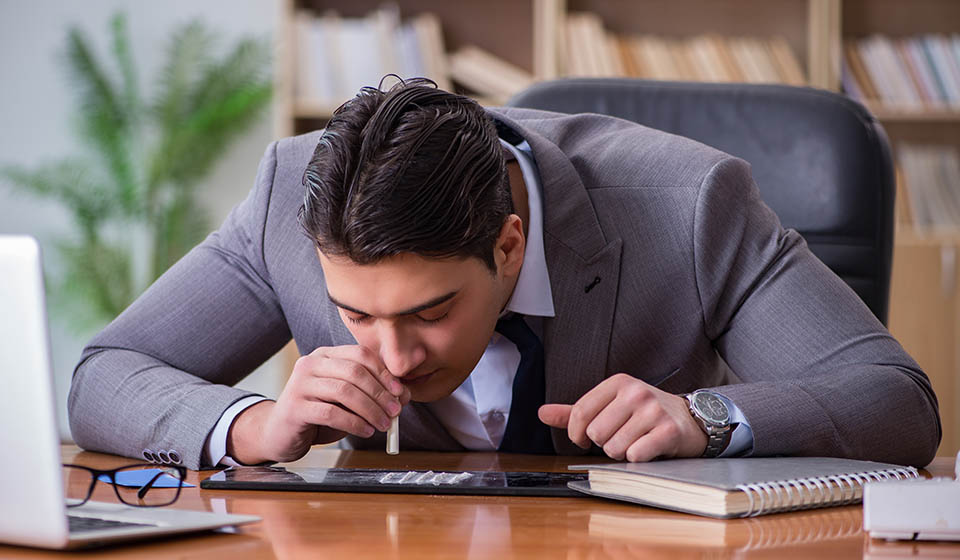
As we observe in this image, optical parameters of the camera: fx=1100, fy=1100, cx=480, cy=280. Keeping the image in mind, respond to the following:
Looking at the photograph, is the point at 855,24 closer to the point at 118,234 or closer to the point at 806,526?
the point at 118,234

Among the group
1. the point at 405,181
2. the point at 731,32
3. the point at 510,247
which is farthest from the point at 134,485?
the point at 731,32

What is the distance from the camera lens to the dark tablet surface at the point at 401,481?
1009 mm

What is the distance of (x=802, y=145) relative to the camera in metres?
1.78

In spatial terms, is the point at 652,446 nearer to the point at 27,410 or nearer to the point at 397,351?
the point at 397,351

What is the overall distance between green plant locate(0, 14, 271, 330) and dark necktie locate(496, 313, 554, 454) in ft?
8.32

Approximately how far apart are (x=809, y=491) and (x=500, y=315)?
0.56 metres

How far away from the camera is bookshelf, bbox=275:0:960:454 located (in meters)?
3.22

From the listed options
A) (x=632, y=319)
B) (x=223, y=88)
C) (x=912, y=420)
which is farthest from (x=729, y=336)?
(x=223, y=88)

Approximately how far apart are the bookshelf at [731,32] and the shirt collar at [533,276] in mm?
2026

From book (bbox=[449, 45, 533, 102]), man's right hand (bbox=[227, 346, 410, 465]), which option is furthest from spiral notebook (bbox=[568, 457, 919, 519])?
book (bbox=[449, 45, 533, 102])

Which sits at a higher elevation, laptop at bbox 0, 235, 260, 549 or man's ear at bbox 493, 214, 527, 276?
laptop at bbox 0, 235, 260, 549

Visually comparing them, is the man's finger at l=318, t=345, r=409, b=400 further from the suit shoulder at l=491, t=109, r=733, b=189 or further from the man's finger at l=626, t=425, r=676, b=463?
the suit shoulder at l=491, t=109, r=733, b=189

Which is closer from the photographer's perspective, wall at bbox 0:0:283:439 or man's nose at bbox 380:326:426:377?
man's nose at bbox 380:326:426:377

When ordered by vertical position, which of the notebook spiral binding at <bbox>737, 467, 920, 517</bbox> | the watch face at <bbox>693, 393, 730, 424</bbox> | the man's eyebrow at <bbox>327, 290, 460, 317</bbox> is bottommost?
the watch face at <bbox>693, 393, 730, 424</bbox>
